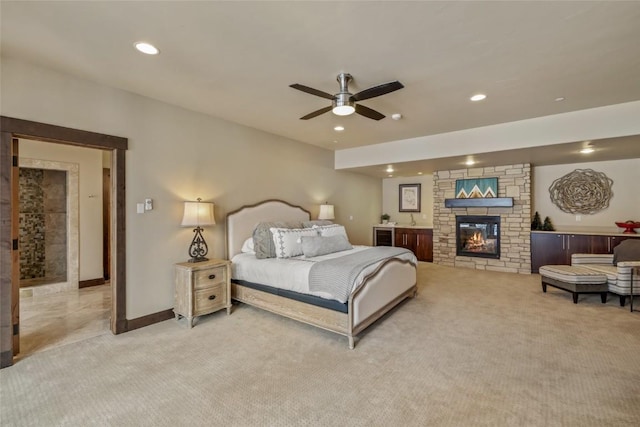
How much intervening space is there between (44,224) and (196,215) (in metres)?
3.67

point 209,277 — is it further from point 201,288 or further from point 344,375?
point 344,375

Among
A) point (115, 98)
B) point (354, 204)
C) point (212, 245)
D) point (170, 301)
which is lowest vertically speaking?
point (170, 301)

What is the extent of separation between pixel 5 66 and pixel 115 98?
841mm

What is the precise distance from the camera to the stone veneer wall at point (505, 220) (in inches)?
237

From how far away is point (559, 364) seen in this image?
2510 mm

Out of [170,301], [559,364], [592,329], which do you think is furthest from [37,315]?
[592,329]

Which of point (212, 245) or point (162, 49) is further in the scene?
point (212, 245)

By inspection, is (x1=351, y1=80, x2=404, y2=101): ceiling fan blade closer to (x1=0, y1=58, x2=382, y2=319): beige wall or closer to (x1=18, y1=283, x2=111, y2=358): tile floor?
(x1=0, y1=58, x2=382, y2=319): beige wall

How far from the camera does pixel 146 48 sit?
8.04 feet

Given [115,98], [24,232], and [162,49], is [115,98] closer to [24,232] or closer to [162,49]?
[162,49]

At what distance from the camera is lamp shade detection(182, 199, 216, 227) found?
11.8 feet

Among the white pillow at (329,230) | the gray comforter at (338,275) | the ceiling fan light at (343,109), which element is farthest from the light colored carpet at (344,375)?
the ceiling fan light at (343,109)

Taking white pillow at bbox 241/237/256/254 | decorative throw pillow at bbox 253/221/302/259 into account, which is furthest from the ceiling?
white pillow at bbox 241/237/256/254

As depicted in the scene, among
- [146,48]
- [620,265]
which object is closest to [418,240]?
[620,265]
